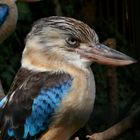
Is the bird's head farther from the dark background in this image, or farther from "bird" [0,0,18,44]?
"bird" [0,0,18,44]

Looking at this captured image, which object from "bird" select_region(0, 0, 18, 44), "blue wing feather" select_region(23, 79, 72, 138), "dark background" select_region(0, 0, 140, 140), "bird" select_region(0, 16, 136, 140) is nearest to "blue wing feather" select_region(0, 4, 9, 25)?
"bird" select_region(0, 0, 18, 44)

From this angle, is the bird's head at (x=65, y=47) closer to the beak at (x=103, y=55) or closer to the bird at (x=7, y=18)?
the beak at (x=103, y=55)

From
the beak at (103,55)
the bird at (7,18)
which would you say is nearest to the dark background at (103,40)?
the bird at (7,18)

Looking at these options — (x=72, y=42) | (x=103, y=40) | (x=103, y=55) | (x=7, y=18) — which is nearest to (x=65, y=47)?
(x=72, y=42)

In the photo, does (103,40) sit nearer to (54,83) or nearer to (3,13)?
(3,13)

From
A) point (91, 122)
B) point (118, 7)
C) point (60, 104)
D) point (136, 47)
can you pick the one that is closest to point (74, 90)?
point (60, 104)

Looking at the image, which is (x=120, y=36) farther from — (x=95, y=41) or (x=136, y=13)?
(x=95, y=41)
